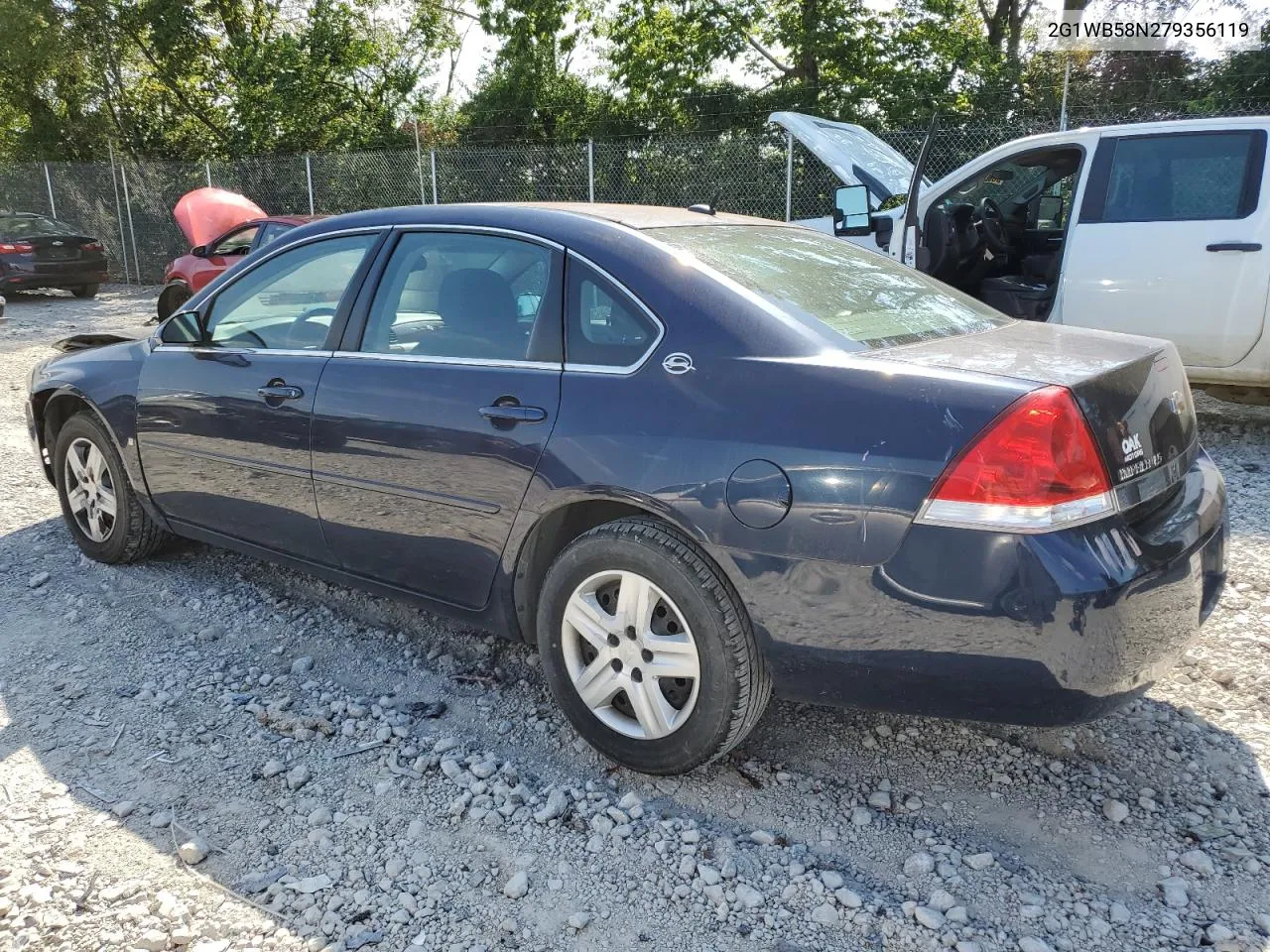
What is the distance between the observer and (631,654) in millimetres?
2799

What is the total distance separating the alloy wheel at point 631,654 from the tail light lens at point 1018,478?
77 cm

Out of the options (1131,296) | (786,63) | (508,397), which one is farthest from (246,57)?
(508,397)

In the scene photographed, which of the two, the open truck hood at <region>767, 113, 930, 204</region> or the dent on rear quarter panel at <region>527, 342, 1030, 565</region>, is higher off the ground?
the open truck hood at <region>767, 113, 930, 204</region>

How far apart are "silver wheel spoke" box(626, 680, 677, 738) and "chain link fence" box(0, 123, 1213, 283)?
1039 cm

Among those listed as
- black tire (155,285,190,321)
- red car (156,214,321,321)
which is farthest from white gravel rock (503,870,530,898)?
black tire (155,285,190,321)

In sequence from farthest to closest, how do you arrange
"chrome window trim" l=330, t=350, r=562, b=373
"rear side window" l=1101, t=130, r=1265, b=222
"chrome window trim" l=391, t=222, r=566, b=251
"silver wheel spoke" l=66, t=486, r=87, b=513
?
"rear side window" l=1101, t=130, r=1265, b=222
"silver wheel spoke" l=66, t=486, r=87, b=513
"chrome window trim" l=391, t=222, r=566, b=251
"chrome window trim" l=330, t=350, r=562, b=373

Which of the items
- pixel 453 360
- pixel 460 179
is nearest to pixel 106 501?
pixel 453 360

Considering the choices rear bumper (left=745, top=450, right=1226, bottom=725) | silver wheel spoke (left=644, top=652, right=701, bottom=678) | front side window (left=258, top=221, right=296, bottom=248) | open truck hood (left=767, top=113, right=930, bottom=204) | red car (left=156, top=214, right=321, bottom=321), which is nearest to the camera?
rear bumper (left=745, top=450, right=1226, bottom=725)

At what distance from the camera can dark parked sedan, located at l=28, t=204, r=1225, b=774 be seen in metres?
2.32

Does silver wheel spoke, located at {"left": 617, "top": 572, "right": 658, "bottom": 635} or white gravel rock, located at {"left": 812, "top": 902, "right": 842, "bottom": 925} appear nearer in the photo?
white gravel rock, located at {"left": 812, "top": 902, "right": 842, "bottom": 925}

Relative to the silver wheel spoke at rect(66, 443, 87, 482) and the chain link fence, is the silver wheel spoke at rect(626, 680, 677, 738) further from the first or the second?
the chain link fence

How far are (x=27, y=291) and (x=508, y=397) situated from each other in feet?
60.7

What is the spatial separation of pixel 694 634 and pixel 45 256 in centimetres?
1762

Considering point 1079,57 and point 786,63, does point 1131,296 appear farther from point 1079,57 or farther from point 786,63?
point 786,63
